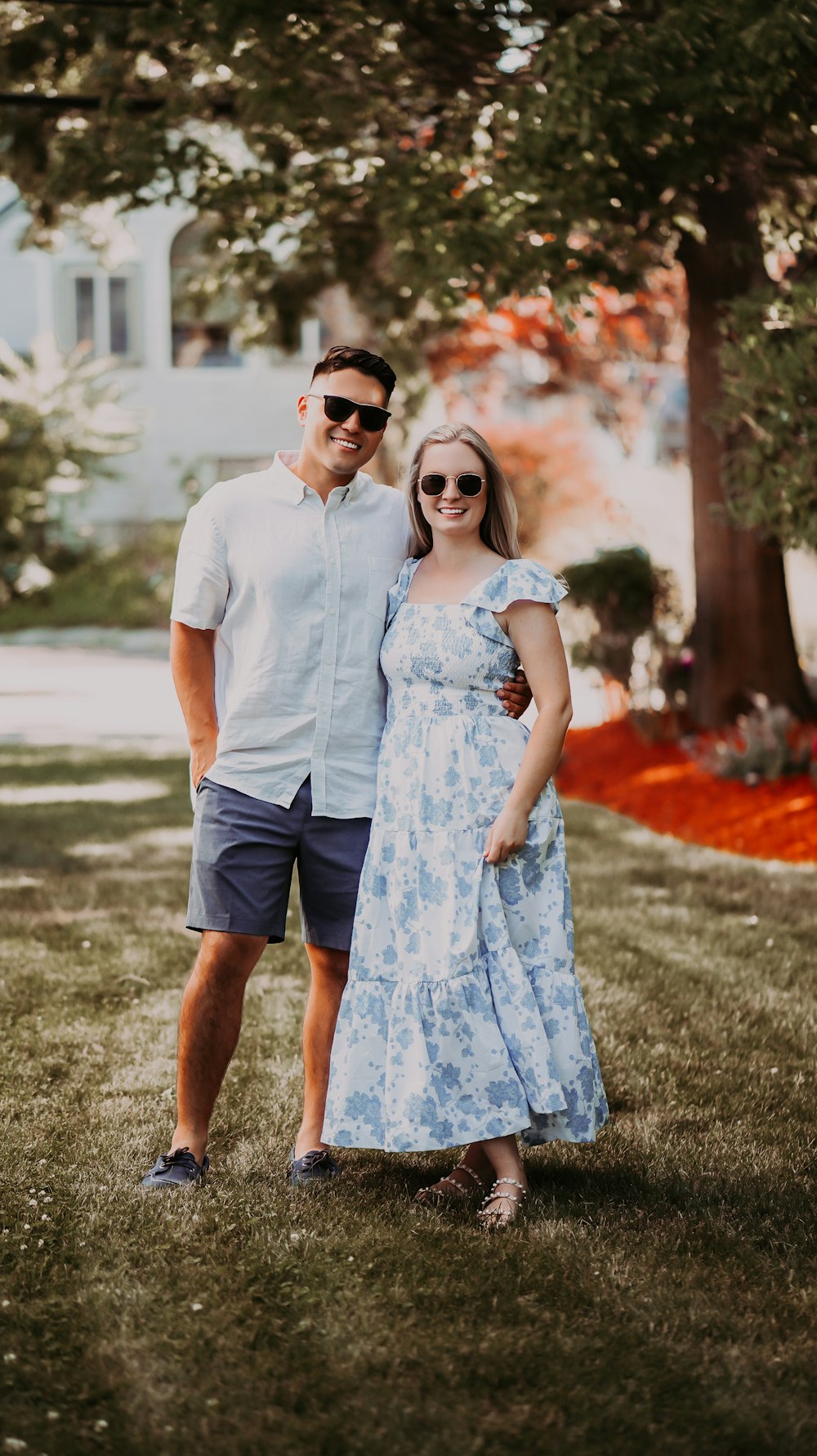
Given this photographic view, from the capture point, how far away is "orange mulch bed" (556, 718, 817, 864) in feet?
26.8

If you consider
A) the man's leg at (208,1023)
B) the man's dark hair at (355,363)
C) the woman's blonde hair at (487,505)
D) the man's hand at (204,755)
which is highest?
the man's dark hair at (355,363)

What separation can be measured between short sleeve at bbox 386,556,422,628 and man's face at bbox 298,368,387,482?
10.7 inches

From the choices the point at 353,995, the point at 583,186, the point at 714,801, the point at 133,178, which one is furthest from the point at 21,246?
the point at 353,995

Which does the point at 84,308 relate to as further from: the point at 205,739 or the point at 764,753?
the point at 205,739

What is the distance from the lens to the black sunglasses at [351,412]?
12.3 feet

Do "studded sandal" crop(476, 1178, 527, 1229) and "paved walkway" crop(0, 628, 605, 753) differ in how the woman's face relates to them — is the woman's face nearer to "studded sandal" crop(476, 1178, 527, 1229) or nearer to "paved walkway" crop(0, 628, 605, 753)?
"studded sandal" crop(476, 1178, 527, 1229)

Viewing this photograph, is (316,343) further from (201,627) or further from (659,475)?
(201,627)

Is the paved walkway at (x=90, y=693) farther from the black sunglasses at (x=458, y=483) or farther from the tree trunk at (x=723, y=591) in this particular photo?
the black sunglasses at (x=458, y=483)

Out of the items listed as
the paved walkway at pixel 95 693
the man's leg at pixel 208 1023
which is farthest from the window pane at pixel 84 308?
the man's leg at pixel 208 1023

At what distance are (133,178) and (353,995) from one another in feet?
20.2

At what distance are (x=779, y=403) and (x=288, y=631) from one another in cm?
423

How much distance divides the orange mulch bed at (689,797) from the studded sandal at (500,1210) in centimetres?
440

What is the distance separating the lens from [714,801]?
8.90 meters

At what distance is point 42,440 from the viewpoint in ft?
71.9
